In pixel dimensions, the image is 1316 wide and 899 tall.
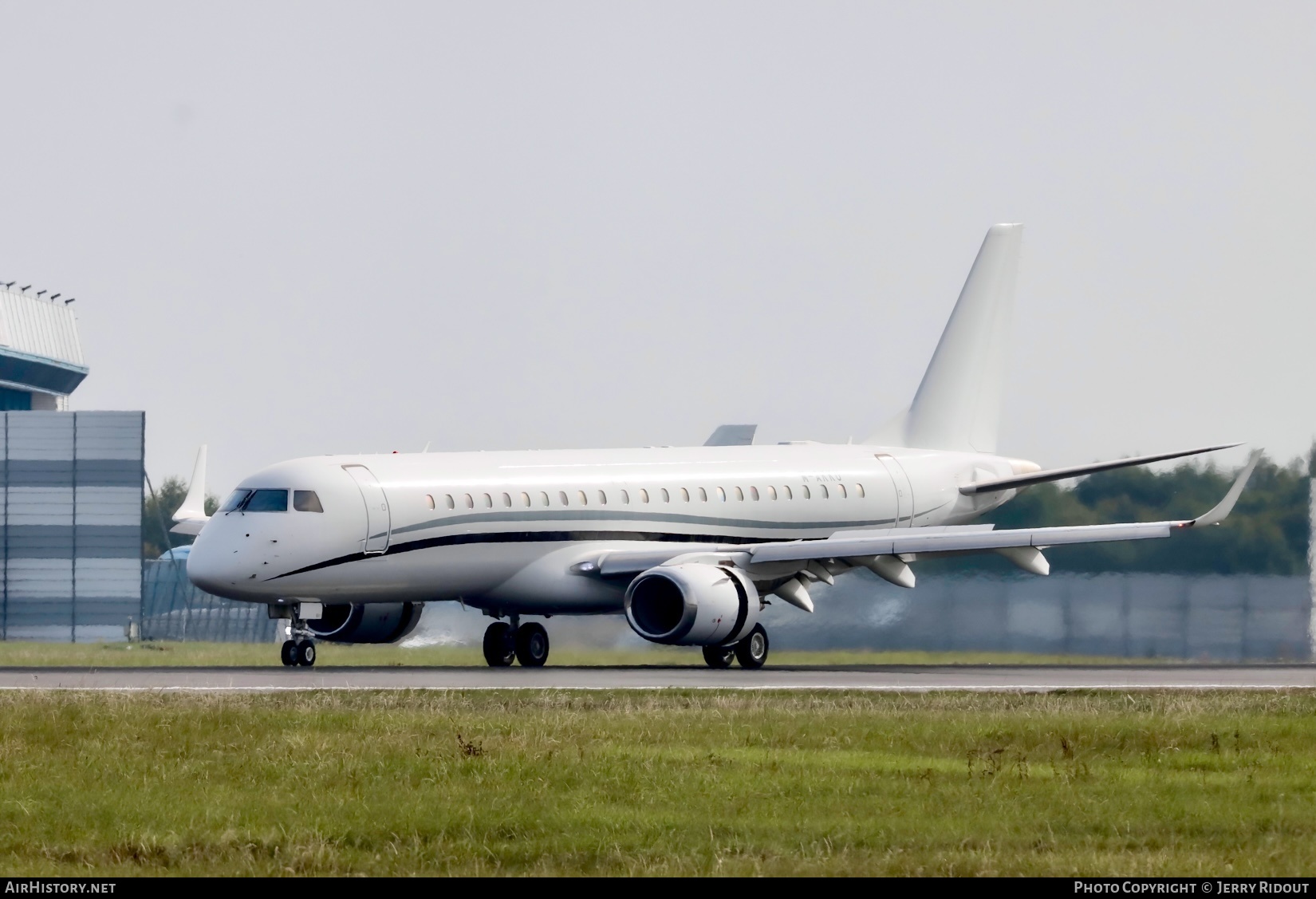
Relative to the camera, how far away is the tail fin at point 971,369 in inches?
1897

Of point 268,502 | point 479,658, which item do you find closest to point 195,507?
point 479,658

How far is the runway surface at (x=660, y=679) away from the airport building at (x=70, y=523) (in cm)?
2954

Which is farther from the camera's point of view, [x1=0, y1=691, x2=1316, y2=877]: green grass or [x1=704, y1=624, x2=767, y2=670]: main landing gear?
[x1=704, y1=624, x2=767, y2=670]: main landing gear

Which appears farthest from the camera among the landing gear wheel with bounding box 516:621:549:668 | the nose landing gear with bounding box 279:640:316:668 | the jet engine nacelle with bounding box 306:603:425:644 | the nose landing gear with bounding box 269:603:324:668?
the landing gear wheel with bounding box 516:621:549:668

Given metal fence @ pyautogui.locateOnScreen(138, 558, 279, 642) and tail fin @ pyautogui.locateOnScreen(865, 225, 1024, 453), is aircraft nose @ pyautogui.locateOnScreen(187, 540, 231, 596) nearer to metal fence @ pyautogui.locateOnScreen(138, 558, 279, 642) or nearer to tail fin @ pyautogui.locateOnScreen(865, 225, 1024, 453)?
tail fin @ pyautogui.locateOnScreen(865, 225, 1024, 453)

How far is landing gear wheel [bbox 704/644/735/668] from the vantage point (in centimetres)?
3831

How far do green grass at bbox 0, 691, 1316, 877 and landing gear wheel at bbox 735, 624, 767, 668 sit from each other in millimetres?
12257

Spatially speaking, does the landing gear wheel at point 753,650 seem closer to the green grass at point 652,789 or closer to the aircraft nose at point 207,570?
the aircraft nose at point 207,570

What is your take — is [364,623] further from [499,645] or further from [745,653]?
[745,653]

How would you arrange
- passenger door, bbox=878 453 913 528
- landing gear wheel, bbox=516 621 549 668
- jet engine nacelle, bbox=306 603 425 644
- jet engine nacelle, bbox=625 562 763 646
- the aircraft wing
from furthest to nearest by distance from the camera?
passenger door, bbox=878 453 913 528
landing gear wheel, bbox=516 621 549 668
jet engine nacelle, bbox=306 603 425 644
the aircraft wing
jet engine nacelle, bbox=625 562 763 646

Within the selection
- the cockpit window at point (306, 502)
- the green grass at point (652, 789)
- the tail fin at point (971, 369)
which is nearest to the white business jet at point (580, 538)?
the cockpit window at point (306, 502)

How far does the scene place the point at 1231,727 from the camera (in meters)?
22.7

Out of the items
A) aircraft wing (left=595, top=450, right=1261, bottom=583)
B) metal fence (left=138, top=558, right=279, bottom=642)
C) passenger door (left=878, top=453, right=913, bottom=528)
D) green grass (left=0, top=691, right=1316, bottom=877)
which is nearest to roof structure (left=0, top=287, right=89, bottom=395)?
metal fence (left=138, top=558, right=279, bottom=642)

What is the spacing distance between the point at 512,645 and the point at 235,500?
6640mm
